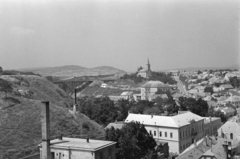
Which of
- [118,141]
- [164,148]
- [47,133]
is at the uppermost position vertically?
[47,133]

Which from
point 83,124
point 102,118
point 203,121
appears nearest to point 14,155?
point 83,124

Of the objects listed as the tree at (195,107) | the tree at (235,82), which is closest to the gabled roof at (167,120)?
the tree at (195,107)

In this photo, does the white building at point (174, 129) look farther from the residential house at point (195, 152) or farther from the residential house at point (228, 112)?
the residential house at point (228, 112)

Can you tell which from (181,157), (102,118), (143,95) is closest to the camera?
(181,157)

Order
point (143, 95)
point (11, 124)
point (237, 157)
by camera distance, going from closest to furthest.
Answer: point (237, 157), point (11, 124), point (143, 95)

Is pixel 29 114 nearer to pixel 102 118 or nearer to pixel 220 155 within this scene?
pixel 102 118

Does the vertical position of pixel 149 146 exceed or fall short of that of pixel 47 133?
it falls short
